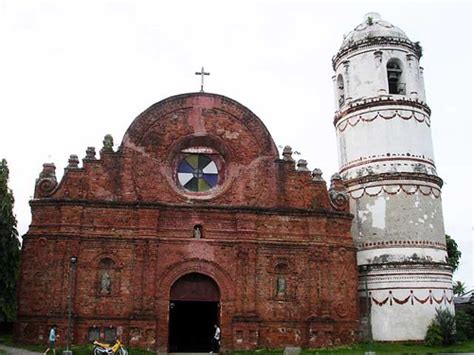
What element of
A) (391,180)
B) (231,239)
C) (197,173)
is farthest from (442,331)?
(197,173)

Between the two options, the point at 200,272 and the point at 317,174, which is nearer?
the point at 200,272

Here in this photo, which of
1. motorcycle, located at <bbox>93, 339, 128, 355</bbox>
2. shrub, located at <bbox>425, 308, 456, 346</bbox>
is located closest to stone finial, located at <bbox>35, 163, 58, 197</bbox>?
motorcycle, located at <bbox>93, 339, 128, 355</bbox>

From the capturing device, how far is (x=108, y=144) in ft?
80.1

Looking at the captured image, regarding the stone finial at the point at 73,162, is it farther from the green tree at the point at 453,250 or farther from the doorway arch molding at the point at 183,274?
the green tree at the point at 453,250

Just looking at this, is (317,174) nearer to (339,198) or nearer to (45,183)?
(339,198)

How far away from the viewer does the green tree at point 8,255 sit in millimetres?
21859

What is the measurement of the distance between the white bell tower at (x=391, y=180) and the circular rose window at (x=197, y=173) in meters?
7.41

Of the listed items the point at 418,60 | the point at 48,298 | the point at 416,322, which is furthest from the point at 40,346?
the point at 418,60

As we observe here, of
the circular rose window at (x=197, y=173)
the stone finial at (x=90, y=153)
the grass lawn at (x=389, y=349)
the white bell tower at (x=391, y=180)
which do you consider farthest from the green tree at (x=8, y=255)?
the white bell tower at (x=391, y=180)

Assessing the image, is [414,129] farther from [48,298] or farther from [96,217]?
[48,298]

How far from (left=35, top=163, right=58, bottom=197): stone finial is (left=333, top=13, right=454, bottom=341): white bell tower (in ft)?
46.4

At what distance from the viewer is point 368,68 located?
28.6m

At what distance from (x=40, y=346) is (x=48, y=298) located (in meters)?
1.81

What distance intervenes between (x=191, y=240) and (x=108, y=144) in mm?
5573
